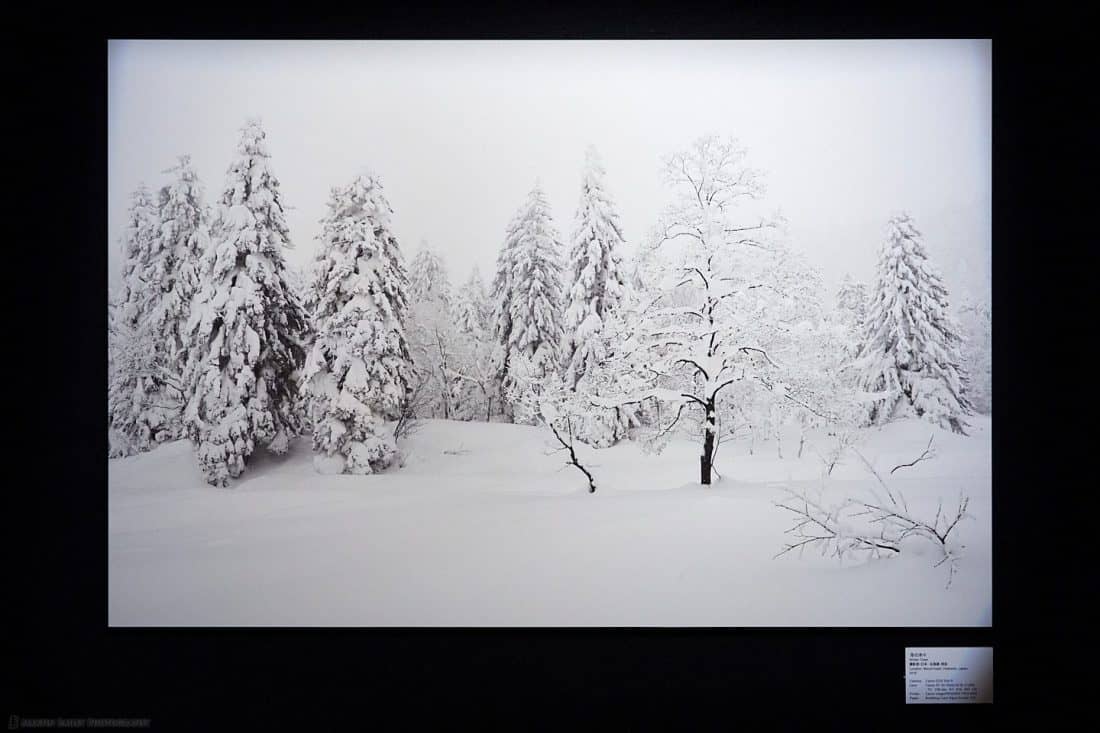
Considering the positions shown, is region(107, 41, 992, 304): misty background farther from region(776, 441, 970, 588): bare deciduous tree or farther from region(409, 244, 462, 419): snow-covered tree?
region(776, 441, 970, 588): bare deciduous tree

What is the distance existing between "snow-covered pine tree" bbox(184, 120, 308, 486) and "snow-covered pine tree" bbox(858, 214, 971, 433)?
95.7 inches

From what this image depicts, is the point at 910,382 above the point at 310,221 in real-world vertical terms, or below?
below

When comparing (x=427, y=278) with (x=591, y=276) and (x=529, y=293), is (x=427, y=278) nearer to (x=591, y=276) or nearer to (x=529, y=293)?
(x=529, y=293)
